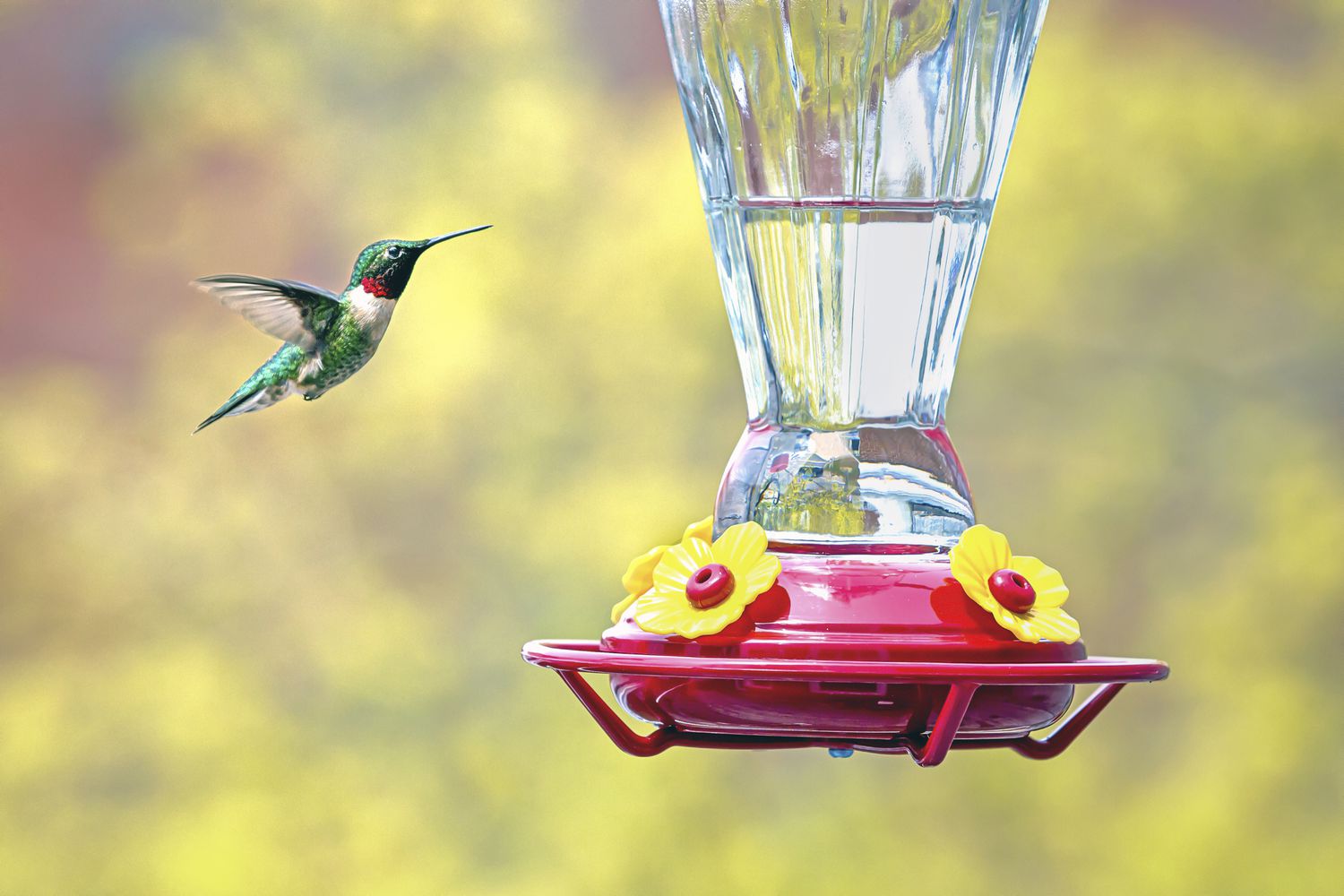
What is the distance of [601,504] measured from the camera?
A: 16.6 ft

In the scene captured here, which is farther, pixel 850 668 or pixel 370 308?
pixel 370 308

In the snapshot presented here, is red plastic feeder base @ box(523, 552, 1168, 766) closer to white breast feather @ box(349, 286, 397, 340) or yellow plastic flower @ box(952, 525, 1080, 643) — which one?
yellow plastic flower @ box(952, 525, 1080, 643)

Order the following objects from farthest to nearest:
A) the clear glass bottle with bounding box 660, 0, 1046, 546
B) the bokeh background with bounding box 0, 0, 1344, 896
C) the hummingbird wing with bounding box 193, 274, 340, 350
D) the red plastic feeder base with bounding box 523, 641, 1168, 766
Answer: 1. the bokeh background with bounding box 0, 0, 1344, 896
2. the hummingbird wing with bounding box 193, 274, 340, 350
3. the clear glass bottle with bounding box 660, 0, 1046, 546
4. the red plastic feeder base with bounding box 523, 641, 1168, 766

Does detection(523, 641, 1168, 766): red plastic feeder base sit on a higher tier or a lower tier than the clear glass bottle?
lower

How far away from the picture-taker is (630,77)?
546 cm

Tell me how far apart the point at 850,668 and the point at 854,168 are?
1.73 feet

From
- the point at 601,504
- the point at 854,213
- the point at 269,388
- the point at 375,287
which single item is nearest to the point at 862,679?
the point at 854,213

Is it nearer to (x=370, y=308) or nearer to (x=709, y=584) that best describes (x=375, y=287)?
(x=370, y=308)

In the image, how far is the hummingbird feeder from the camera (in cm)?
139

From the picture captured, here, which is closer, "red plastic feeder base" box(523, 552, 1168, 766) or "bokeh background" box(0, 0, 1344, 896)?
"red plastic feeder base" box(523, 552, 1168, 766)

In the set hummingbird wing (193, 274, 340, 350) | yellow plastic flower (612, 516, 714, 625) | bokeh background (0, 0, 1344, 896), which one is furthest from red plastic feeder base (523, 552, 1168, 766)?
bokeh background (0, 0, 1344, 896)

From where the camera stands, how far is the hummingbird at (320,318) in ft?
6.64

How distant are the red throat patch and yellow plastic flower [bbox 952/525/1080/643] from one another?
3.06 ft

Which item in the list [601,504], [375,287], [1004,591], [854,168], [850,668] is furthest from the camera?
[601,504]
